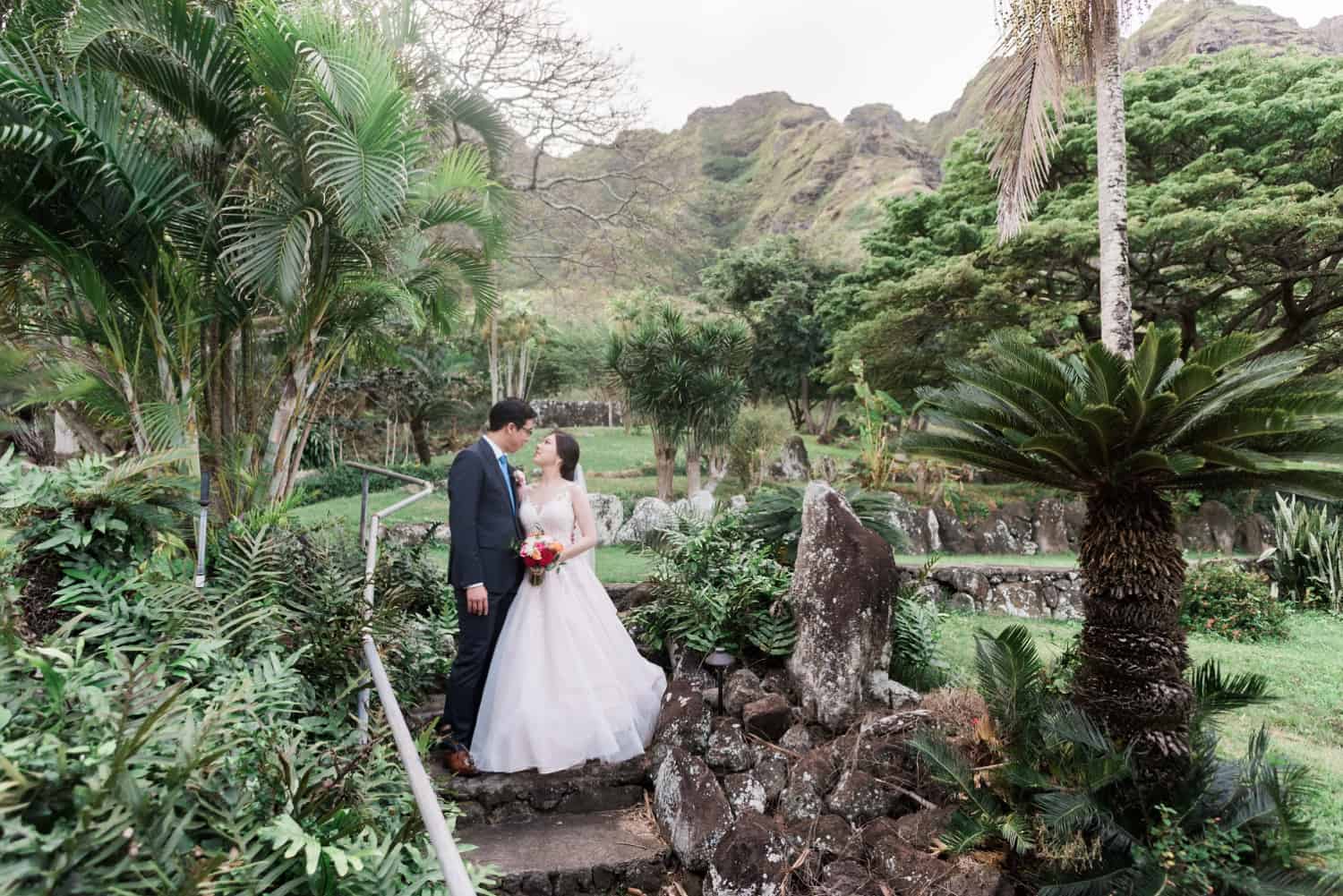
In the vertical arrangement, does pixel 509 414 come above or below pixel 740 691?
above

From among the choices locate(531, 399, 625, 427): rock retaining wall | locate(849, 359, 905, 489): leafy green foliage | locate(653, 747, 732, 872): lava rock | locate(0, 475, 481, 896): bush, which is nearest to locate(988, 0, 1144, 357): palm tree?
locate(849, 359, 905, 489): leafy green foliage

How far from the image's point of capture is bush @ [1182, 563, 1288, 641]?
802 cm

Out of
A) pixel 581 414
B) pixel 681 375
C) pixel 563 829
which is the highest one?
pixel 681 375

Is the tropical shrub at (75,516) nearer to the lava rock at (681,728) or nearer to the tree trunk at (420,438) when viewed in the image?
the lava rock at (681,728)

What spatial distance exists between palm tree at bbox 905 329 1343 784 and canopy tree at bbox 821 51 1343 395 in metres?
7.83

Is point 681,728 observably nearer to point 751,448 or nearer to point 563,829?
point 563,829

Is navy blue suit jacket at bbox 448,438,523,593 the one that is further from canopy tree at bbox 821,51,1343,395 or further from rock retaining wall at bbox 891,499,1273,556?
canopy tree at bbox 821,51,1343,395

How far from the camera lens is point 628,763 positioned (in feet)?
14.9

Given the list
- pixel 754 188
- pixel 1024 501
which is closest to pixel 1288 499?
pixel 1024 501

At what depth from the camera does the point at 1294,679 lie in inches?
247

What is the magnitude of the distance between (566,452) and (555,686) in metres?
1.42

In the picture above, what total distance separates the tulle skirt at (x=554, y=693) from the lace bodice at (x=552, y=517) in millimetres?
219

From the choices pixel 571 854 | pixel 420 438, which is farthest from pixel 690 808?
pixel 420 438

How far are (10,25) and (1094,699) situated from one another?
797cm
